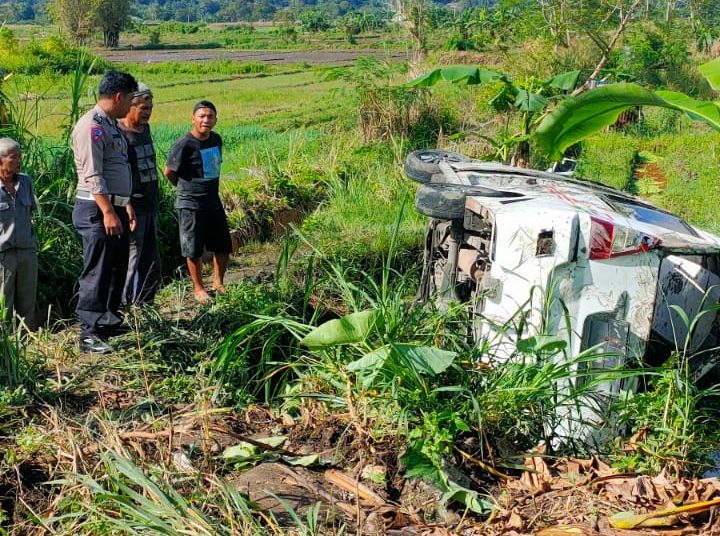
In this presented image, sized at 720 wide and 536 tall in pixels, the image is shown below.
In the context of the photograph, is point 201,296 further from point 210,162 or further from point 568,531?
point 568,531

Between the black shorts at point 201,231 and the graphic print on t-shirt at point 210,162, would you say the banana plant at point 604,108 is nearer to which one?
the graphic print on t-shirt at point 210,162

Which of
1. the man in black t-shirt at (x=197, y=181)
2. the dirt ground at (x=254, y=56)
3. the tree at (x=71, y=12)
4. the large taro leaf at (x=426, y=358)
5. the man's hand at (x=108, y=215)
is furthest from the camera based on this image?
the dirt ground at (x=254, y=56)

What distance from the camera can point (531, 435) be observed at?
167 inches

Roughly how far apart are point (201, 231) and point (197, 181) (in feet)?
1.34

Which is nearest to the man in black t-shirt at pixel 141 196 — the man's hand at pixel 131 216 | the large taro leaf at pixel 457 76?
the man's hand at pixel 131 216

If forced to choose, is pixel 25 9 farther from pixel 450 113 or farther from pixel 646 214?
pixel 646 214

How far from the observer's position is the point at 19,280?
19.7 feet

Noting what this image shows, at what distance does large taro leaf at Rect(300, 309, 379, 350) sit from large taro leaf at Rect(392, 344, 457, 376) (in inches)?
11.7

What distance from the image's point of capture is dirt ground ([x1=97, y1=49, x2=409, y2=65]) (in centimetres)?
4025

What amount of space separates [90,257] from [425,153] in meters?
2.52

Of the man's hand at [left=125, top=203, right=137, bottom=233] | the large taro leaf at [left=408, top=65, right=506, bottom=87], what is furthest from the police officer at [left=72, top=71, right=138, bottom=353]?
the large taro leaf at [left=408, top=65, right=506, bottom=87]

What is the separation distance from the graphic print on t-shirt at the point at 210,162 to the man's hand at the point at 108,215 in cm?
140

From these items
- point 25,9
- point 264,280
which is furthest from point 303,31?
point 264,280

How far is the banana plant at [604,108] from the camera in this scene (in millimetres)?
4375
